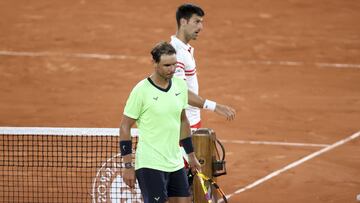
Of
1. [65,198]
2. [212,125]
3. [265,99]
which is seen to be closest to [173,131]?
[65,198]

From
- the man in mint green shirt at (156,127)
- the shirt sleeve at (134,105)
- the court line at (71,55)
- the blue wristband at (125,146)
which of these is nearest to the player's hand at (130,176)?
the man in mint green shirt at (156,127)

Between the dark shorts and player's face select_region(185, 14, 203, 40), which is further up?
player's face select_region(185, 14, 203, 40)

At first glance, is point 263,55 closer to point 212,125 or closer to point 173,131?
point 212,125

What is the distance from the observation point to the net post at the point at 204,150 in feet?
40.4

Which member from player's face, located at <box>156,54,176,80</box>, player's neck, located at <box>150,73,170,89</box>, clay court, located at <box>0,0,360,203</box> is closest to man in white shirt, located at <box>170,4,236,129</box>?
player's neck, located at <box>150,73,170,89</box>

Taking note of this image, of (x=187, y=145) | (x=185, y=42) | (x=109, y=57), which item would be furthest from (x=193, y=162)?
(x=109, y=57)

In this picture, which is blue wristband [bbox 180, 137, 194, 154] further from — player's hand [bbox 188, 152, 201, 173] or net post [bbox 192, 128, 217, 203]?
net post [bbox 192, 128, 217, 203]

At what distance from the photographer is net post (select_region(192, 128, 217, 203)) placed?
1231cm

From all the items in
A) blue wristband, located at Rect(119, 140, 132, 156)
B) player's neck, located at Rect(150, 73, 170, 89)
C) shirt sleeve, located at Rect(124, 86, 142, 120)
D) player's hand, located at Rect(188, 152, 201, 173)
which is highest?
player's neck, located at Rect(150, 73, 170, 89)

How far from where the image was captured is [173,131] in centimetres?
1084

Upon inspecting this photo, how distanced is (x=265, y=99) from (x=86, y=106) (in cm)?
299

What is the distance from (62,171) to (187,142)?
4.40 meters

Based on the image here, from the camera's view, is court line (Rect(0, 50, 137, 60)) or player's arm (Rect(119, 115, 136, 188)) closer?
player's arm (Rect(119, 115, 136, 188))

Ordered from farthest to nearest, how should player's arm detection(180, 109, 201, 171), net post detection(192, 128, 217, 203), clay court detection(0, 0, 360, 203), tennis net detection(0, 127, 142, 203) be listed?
1. clay court detection(0, 0, 360, 203)
2. tennis net detection(0, 127, 142, 203)
3. net post detection(192, 128, 217, 203)
4. player's arm detection(180, 109, 201, 171)
